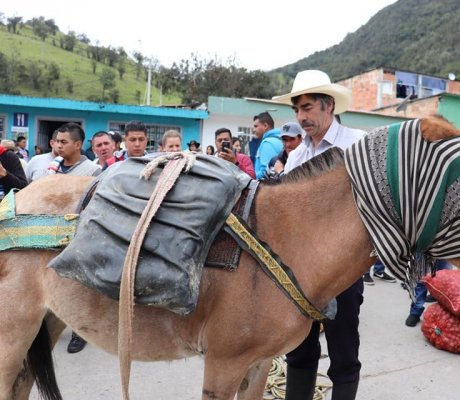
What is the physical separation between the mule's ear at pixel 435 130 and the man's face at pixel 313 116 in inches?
31.1

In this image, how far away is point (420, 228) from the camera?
1496 mm

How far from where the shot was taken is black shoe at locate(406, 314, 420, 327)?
4387 mm

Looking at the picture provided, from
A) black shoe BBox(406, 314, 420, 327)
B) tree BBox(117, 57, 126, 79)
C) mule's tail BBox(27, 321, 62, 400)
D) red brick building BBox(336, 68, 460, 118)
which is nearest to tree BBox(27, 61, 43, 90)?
tree BBox(117, 57, 126, 79)

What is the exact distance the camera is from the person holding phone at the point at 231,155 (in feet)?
15.6

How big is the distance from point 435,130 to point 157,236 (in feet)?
3.29

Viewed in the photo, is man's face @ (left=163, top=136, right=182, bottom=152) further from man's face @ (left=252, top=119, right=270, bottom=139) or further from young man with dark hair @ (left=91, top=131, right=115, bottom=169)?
man's face @ (left=252, top=119, right=270, bottom=139)

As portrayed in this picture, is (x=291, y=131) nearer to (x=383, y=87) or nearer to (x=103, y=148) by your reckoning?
(x=103, y=148)

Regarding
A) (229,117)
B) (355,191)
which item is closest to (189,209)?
(355,191)

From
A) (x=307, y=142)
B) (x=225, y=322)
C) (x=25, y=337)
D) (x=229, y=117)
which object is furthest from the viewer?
(x=229, y=117)

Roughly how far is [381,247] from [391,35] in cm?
7908

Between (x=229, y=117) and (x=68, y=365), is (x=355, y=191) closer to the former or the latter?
(x=68, y=365)

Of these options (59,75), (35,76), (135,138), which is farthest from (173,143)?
(59,75)

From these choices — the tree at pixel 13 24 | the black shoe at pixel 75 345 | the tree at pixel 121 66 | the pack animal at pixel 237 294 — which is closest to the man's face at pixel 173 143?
the black shoe at pixel 75 345

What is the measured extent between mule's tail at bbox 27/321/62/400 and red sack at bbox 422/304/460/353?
3.17 m
